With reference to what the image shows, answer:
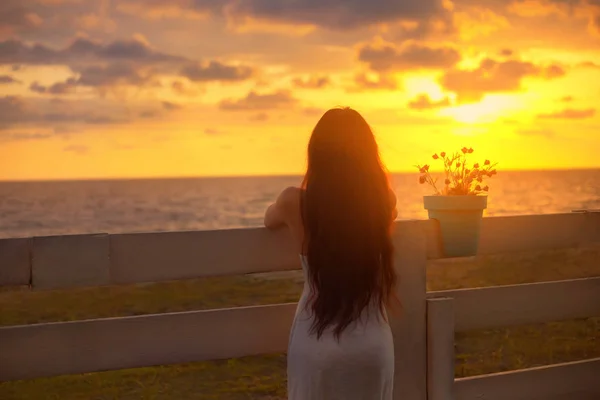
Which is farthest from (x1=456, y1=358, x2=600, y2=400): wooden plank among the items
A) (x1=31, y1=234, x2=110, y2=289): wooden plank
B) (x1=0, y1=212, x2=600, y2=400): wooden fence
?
(x1=31, y1=234, x2=110, y2=289): wooden plank

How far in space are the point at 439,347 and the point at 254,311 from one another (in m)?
0.99

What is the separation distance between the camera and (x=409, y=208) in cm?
5134

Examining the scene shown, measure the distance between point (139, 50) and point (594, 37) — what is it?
31.5 meters

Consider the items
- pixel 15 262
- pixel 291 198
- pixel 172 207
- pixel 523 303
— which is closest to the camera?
pixel 15 262

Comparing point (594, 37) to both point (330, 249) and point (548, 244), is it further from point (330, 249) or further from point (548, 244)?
point (330, 249)

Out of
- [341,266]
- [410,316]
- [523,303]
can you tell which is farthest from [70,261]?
[523,303]

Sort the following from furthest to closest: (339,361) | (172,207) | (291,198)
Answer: (172,207), (291,198), (339,361)

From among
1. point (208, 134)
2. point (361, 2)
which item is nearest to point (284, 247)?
point (361, 2)

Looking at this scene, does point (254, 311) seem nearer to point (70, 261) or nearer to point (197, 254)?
point (197, 254)

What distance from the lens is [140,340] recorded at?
3170 millimetres

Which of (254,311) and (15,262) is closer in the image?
(15,262)

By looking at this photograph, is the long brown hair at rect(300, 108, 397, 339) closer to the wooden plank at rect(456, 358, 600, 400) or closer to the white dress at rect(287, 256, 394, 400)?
the white dress at rect(287, 256, 394, 400)

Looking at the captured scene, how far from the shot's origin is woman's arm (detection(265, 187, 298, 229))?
10.6 ft

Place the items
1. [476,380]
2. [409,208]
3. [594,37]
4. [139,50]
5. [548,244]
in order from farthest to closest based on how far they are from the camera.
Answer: [409,208], [139,50], [594,37], [548,244], [476,380]
